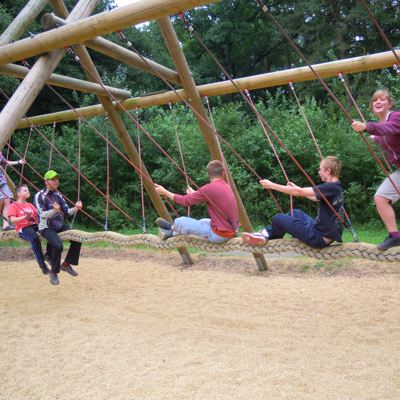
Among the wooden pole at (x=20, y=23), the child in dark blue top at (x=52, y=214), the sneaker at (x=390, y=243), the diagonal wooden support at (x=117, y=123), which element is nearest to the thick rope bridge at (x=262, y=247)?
the sneaker at (x=390, y=243)

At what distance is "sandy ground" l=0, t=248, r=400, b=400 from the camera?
3.34 m

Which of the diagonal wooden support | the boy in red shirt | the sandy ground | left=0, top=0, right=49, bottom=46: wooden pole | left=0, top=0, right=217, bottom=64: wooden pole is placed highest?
left=0, top=0, right=49, bottom=46: wooden pole

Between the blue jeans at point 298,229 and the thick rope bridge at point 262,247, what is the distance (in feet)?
0.19

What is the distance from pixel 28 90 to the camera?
4.21 m

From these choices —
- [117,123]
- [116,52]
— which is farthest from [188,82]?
[117,123]

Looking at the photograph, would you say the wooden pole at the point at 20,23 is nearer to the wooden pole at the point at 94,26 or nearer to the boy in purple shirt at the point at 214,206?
the wooden pole at the point at 94,26

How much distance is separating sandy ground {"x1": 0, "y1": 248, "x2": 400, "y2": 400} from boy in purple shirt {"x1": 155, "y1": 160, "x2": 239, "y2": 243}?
38.4 inches

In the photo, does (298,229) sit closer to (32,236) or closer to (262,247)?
(262,247)

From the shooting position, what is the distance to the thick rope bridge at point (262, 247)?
337 centimetres

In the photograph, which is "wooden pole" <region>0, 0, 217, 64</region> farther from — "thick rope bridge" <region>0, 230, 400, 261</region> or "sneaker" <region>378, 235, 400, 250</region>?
"sneaker" <region>378, 235, 400, 250</region>

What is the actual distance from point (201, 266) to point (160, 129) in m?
5.22

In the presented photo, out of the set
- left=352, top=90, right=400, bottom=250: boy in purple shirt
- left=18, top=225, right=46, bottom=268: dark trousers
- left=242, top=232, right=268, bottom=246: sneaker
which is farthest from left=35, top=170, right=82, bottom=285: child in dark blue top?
left=352, top=90, right=400, bottom=250: boy in purple shirt

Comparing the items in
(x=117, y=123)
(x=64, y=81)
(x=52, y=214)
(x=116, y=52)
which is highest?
(x=116, y=52)

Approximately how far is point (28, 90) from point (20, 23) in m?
1.15
